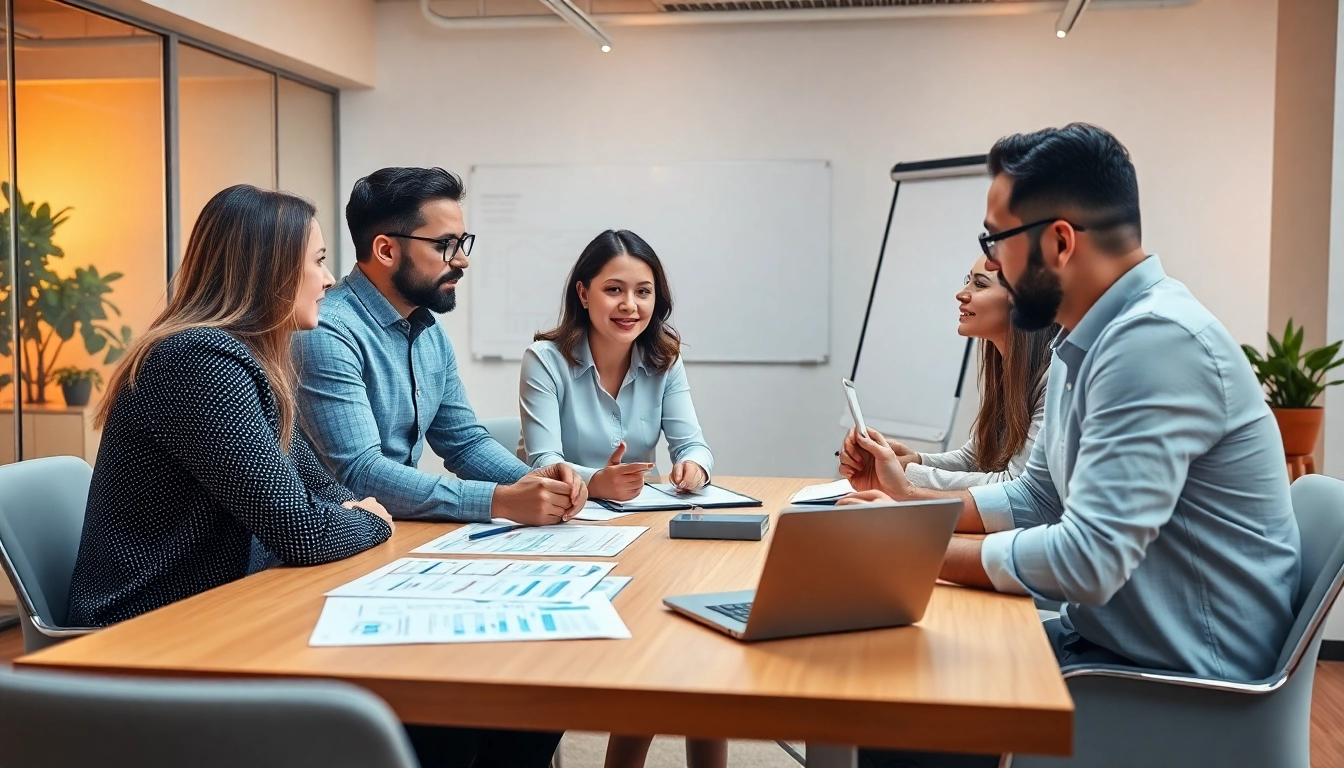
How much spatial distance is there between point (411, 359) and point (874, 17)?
3.65 metres

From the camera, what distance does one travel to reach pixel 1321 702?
3.32 metres

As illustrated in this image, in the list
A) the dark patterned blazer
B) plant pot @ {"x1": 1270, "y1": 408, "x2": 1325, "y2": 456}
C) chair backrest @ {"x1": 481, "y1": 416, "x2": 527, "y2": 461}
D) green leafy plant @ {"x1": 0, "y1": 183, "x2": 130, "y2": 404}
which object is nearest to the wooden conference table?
the dark patterned blazer

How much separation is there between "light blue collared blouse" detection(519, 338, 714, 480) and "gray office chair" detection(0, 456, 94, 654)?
1.11 meters

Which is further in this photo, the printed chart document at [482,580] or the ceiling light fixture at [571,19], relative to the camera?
the ceiling light fixture at [571,19]

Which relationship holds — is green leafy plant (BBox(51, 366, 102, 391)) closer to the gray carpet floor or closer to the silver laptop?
the gray carpet floor

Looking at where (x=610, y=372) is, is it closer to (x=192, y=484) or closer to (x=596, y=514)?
(x=596, y=514)

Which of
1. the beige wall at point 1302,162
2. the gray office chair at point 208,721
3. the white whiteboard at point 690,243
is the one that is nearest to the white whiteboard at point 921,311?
the white whiteboard at point 690,243

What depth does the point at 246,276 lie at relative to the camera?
73.5 inches

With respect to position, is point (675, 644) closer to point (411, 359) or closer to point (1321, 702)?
point (411, 359)

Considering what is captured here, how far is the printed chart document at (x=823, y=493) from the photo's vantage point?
227 centimetres

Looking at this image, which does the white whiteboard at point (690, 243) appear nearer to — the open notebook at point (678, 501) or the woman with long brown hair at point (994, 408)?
the woman with long brown hair at point (994, 408)

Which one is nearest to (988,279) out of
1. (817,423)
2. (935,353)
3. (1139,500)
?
(1139,500)

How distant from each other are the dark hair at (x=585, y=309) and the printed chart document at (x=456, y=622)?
1627mm

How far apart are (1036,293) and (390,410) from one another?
4.73 ft
